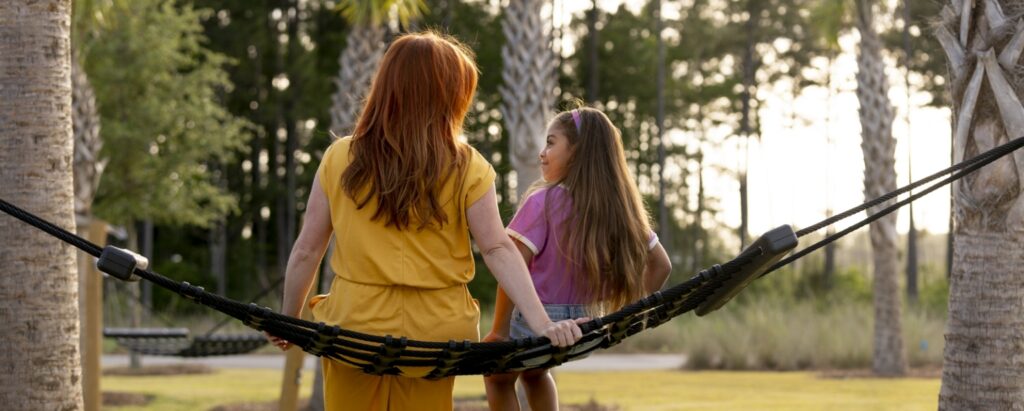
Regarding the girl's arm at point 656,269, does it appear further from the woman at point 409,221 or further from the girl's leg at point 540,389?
the woman at point 409,221

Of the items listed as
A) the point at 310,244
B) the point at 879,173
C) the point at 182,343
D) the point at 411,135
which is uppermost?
the point at 879,173

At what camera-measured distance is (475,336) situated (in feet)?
12.6

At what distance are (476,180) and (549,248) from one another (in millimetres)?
1174

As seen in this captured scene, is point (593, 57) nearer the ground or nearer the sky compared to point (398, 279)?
nearer the sky

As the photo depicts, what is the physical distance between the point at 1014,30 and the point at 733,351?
13.2 meters

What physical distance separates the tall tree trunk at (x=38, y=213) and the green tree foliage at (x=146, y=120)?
19292 millimetres

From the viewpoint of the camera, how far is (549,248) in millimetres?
4887

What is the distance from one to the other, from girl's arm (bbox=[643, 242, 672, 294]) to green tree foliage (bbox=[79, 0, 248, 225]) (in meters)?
20.7

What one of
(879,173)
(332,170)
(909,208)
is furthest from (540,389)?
(909,208)

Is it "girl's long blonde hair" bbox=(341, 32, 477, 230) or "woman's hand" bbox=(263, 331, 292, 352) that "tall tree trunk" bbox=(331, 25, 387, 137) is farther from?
"girl's long blonde hair" bbox=(341, 32, 477, 230)

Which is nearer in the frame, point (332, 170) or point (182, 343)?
point (332, 170)

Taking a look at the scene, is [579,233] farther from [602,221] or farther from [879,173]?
[879,173]

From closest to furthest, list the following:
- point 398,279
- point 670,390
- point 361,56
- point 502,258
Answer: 1. point 398,279
2. point 502,258
3. point 361,56
4. point 670,390

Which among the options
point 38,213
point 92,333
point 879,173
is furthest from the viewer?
point 879,173
